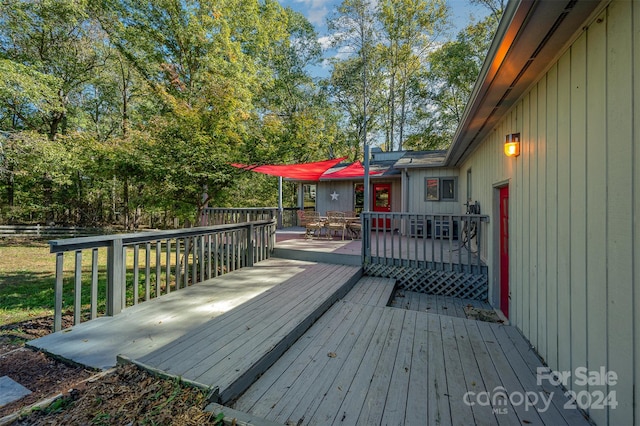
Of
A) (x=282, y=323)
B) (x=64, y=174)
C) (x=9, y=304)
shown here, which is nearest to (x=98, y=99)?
(x=64, y=174)

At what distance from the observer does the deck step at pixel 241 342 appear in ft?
6.87

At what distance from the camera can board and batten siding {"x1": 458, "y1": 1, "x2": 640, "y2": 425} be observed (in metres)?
1.51

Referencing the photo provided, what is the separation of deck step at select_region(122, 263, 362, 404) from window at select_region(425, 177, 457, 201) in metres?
6.29

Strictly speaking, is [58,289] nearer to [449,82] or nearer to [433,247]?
[433,247]

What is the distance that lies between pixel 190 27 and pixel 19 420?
496 inches

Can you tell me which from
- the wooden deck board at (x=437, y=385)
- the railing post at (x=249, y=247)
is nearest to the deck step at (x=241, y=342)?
the wooden deck board at (x=437, y=385)

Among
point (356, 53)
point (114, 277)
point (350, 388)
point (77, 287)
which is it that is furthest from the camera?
point (356, 53)

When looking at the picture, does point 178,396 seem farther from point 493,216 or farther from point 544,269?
point 493,216

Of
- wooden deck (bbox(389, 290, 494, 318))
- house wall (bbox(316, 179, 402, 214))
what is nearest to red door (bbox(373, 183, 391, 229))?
house wall (bbox(316, 179, 402, 214))

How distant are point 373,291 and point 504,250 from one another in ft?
7.00

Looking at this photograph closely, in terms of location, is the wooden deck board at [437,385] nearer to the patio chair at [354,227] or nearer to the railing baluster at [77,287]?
the railing baluster at [77,287]

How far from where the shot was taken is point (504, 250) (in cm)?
425

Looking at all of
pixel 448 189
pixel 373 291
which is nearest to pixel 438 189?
pixel 448 189

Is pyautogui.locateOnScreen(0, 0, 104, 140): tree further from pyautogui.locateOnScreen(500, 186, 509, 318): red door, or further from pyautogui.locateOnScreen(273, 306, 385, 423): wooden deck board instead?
pyautogui.locateOnScreen(500, 186, 509, 318): red door
